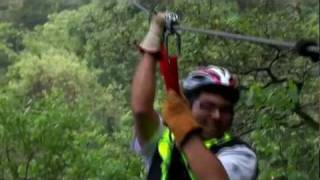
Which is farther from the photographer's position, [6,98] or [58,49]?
[58,49]

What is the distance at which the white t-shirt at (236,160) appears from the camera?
1375mm

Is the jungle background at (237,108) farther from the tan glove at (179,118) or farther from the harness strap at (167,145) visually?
the tan glove at (179,118)

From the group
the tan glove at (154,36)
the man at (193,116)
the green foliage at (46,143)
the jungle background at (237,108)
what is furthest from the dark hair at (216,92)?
the green foliage at (46,143)

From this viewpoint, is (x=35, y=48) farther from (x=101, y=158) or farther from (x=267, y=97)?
(x=267, y=97)

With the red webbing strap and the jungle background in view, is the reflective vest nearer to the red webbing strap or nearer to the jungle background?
the red webbing strap

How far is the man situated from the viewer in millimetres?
1388

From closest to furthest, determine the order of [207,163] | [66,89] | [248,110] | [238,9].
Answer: [207,163] < [248,110] < [238,9] < [66,89]

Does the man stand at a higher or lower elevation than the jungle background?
higher

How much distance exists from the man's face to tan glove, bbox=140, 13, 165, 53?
0.13 metres

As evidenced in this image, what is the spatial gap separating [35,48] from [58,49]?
2.20 ft

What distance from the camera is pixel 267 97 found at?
139 inches

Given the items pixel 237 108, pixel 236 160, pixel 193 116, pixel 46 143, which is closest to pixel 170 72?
pixel 193 116

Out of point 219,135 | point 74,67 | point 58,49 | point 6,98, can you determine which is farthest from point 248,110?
point 58,49

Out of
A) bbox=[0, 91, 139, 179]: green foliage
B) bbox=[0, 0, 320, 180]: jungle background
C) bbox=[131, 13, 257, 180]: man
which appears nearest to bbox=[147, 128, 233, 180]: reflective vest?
bbox=[131, 13, 257, 180]: man
